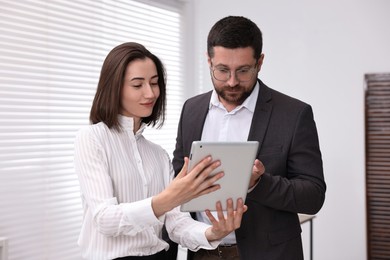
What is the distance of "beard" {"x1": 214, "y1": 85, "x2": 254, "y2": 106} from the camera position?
1.95m

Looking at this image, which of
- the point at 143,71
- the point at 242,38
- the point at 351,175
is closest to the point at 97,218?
the point at 143,71

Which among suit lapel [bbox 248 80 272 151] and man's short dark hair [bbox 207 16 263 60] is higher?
man's short dark hair [bbox 207 16 263 60]

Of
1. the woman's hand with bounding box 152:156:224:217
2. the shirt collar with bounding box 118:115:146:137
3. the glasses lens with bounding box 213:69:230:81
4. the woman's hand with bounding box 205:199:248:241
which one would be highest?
the glasses lens with bounding box 213:69:230:81

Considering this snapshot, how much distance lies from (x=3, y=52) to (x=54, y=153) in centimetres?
61

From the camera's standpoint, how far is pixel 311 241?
3.67m

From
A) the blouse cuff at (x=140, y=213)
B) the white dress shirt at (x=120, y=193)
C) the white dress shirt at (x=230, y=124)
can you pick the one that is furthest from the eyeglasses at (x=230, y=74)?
the blouse cuff at (x=140, y=213)

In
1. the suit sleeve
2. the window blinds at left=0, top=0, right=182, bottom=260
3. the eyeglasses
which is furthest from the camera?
the window blinds at left=0, top=0, right=182, bottom=260

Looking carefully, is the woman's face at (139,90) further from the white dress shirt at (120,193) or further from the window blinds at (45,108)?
the window blinds at (45,108)

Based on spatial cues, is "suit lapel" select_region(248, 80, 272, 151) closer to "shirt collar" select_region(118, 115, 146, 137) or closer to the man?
the man

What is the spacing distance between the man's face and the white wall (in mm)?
1952

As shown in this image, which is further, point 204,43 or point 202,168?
point 204,43

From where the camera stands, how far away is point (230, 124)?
2043 mm

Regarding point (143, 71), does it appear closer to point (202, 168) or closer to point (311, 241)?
point (202, 168)

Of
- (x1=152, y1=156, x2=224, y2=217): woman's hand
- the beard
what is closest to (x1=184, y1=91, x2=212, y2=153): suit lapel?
the beard
